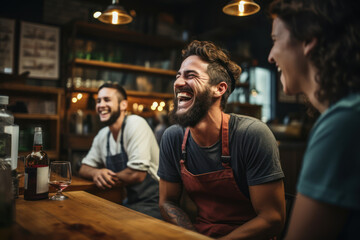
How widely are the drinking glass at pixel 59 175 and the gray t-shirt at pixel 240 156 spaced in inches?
20.3

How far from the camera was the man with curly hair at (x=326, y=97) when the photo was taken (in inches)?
25.5

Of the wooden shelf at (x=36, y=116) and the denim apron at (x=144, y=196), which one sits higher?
the wooden shelf at (x=36, y=116)

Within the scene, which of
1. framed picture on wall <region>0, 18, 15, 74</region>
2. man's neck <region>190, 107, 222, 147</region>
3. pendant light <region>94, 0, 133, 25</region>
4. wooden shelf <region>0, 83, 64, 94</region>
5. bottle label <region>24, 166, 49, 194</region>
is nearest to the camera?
bottle label <region>24, 166, 49, 194</region>

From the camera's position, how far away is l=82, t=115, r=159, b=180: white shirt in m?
2.19

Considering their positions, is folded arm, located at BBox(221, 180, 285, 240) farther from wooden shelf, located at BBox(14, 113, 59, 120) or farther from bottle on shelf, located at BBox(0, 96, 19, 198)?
wooden shelf, located at BBox(14, 113, 59, 120)

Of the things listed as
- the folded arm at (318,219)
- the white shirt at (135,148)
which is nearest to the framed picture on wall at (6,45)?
the white shirt at (135,148)

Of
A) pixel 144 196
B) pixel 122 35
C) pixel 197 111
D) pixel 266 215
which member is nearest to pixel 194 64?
pixel 197 111

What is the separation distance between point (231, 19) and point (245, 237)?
4.73 metres

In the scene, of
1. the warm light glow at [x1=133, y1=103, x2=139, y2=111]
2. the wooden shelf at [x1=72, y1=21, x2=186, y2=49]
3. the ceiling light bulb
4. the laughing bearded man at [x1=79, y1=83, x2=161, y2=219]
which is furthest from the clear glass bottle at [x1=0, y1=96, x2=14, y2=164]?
the warm light glow at [x1=133, y1=103, x2=139, y2=111]

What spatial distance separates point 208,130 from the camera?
1.57 meters

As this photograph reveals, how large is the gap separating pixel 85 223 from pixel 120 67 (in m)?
3.62

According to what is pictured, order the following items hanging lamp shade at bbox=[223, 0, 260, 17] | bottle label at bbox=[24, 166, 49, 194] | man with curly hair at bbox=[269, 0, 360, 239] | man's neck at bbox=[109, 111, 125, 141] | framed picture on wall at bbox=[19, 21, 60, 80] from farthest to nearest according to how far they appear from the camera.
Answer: framed picture on wall at bbox=[19, 21, 60, 80] → man's neck at bbox=[109, 111, 125, 141] → hanging lamp shade at bbox=[223, 0, 260, 17] → bottle label at bbox=[24, 166, 49, 194] → man with curly hair at bbox=[269, 0, 360, 239]

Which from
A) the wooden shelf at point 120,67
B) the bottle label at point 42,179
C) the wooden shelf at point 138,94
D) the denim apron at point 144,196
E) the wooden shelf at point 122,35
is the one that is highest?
the wooden shelf at point 122,35

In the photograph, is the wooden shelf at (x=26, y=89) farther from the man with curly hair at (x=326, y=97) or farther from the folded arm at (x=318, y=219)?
the folded arm at (x=318, y=219)
